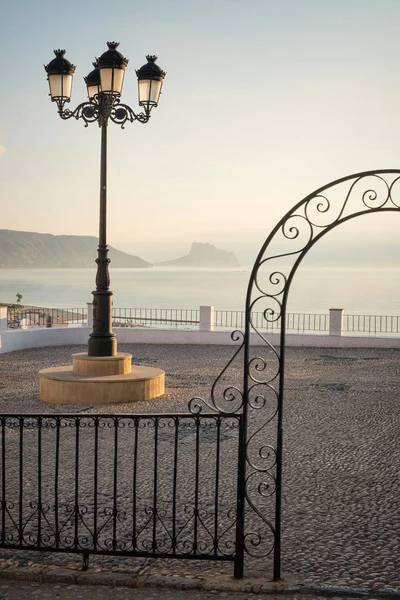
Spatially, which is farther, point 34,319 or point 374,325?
point 374,325

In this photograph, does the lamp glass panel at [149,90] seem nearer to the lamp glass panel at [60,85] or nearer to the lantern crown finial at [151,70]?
the lantern crown finial at [151,70]

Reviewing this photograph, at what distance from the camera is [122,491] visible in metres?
7.36

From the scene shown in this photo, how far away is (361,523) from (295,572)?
4.47 feet

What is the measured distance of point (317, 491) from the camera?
24.4ft

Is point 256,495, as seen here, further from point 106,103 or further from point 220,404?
point 106,103

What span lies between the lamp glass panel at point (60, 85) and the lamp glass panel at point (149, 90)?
1.30 m

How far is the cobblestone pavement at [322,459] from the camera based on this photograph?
5461mm

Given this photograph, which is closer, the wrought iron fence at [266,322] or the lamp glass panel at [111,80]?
the lamp glass panel at [111,80]

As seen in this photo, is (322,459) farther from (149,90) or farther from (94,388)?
(149,90)

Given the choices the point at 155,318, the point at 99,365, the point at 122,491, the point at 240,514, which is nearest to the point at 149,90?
the point at 99,365

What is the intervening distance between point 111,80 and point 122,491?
24.7 ft

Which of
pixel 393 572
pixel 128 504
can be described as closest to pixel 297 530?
pixel 393 572

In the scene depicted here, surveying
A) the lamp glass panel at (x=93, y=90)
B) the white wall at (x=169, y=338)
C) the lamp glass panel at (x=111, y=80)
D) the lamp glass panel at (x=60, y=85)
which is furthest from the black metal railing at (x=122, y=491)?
the white wall at (x=169, y=338)

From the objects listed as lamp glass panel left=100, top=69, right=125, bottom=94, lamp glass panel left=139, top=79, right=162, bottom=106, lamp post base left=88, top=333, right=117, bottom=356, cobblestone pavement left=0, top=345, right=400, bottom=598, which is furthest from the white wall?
lamp glass panel left=100, top=69, right=125, bottom=94
